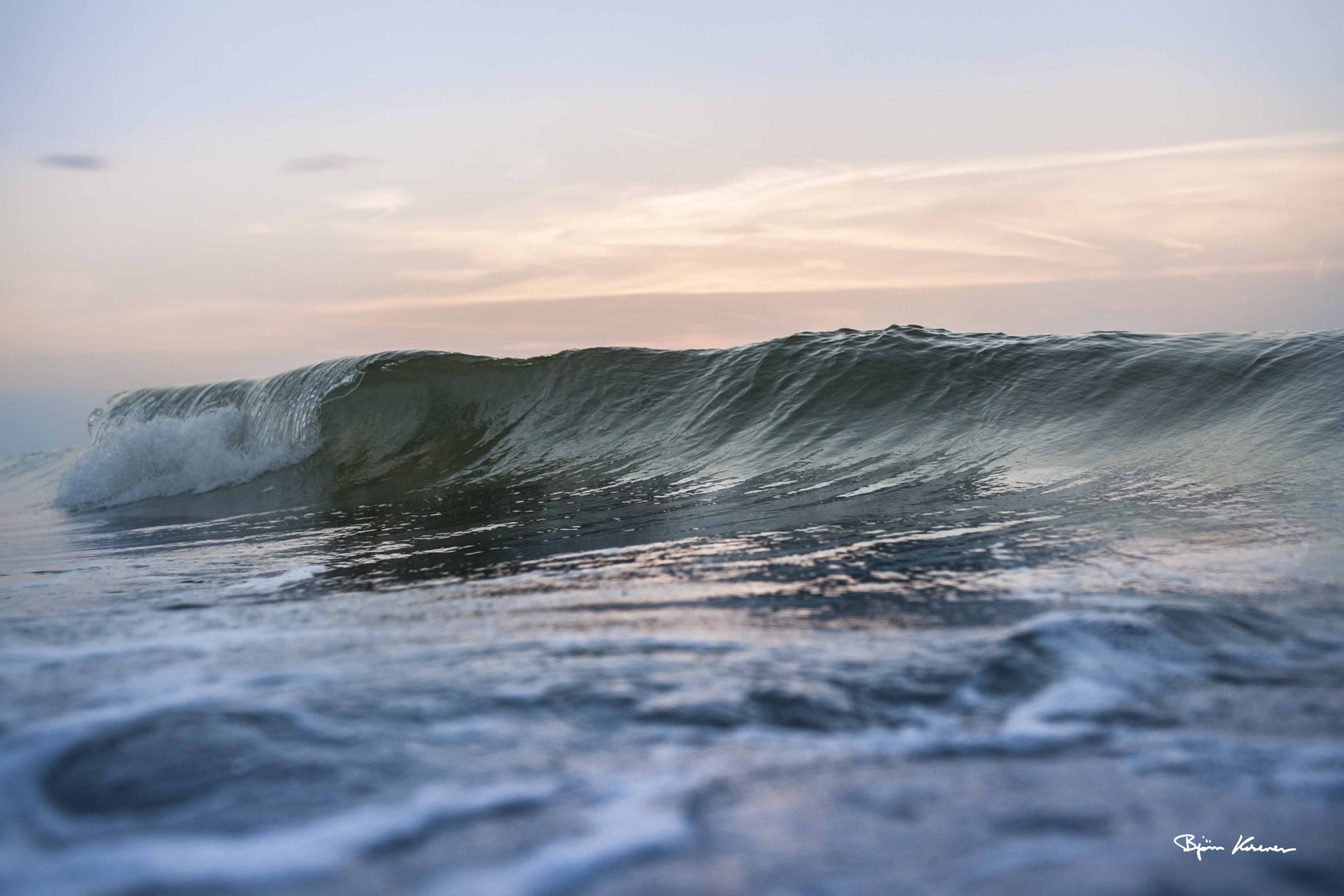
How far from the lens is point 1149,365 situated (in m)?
6.92

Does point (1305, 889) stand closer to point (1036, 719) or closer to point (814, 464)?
point (1036, 719)

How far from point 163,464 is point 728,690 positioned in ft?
30.8

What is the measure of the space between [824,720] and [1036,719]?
16.3 inches

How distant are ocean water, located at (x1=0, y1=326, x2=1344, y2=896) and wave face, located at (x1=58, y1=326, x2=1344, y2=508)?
18 cm

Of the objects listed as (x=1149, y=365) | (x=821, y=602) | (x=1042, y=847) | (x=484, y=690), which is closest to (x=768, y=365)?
(x=1149, y=365)

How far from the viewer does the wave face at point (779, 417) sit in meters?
5.50

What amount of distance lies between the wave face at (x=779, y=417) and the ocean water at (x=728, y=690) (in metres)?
0.18

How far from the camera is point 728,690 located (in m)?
1.87
